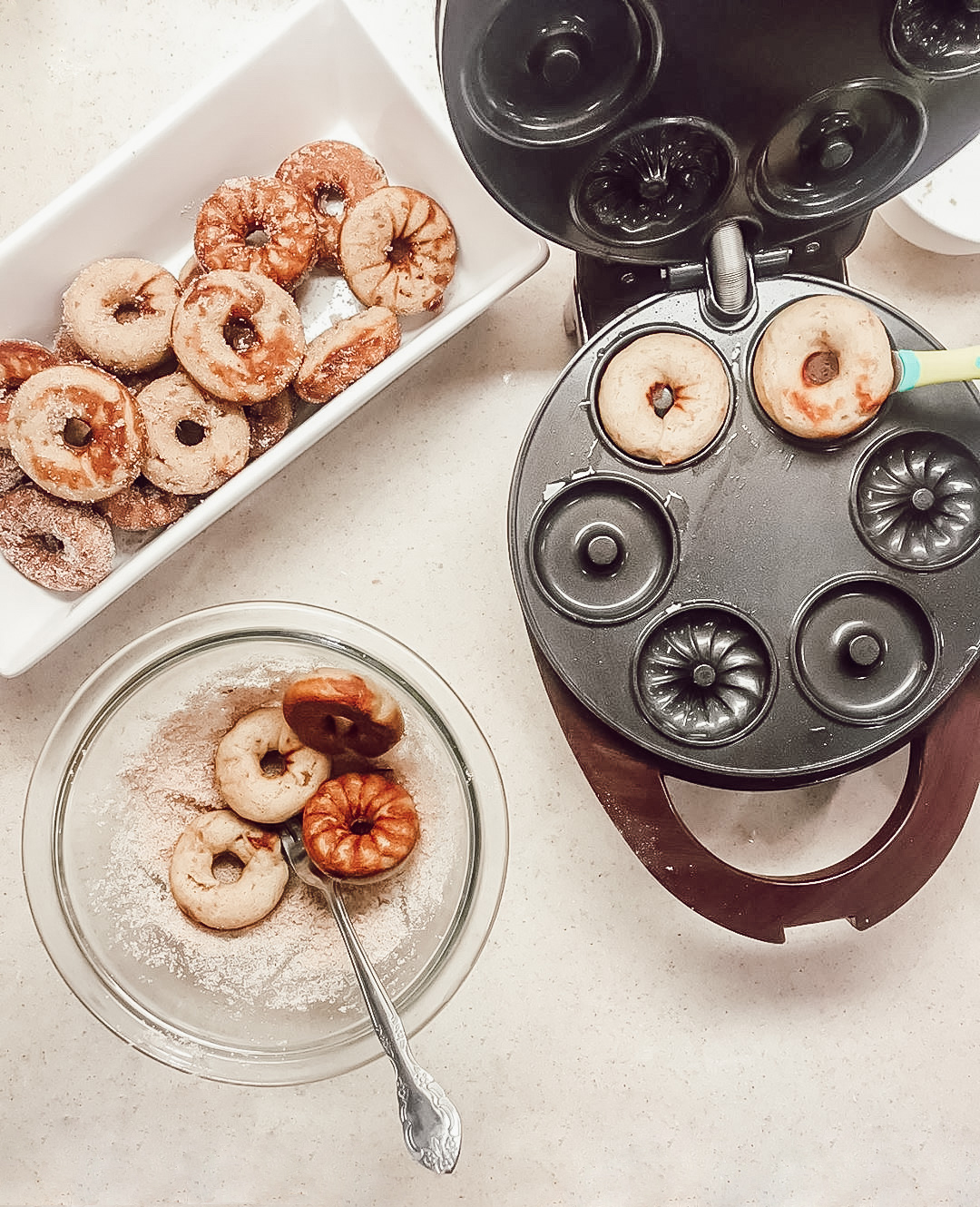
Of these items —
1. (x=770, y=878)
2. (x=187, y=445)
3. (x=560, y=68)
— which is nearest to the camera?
(x=560, y=68)

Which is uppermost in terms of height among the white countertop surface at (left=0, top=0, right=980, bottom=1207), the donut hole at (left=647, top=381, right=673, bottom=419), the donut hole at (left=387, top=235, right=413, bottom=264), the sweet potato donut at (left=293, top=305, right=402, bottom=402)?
the donut hole at (left=387, top=235, right=413, bottom=264)

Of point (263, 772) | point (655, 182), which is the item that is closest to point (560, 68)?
point (655, 182)

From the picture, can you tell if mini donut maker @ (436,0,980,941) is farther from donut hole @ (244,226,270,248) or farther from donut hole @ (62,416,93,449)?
donut hole @ (62,416,93,449)

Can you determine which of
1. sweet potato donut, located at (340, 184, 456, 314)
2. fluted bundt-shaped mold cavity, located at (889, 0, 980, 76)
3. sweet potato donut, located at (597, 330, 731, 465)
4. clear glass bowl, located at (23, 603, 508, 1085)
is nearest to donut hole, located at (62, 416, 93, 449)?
clear glass bowl, located at (23, 603, 508, 1085)

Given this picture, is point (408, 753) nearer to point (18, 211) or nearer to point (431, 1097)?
point (431, 1097)

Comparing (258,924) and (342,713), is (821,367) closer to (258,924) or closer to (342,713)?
(342,713)

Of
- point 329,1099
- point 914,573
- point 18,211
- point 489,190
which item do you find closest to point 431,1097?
point 329,1099

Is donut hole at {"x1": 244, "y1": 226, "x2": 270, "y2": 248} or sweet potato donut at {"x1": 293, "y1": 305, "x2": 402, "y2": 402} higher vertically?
donut hole at {"x1": 244, "y1": 226, "x2": 270, "y2": 248}

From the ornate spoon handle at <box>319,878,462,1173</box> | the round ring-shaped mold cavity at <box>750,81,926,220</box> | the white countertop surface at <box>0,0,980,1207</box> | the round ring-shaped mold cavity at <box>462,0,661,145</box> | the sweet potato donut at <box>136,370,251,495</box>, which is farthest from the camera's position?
the white countertop surface at <box>0,0,980,1207</box>
